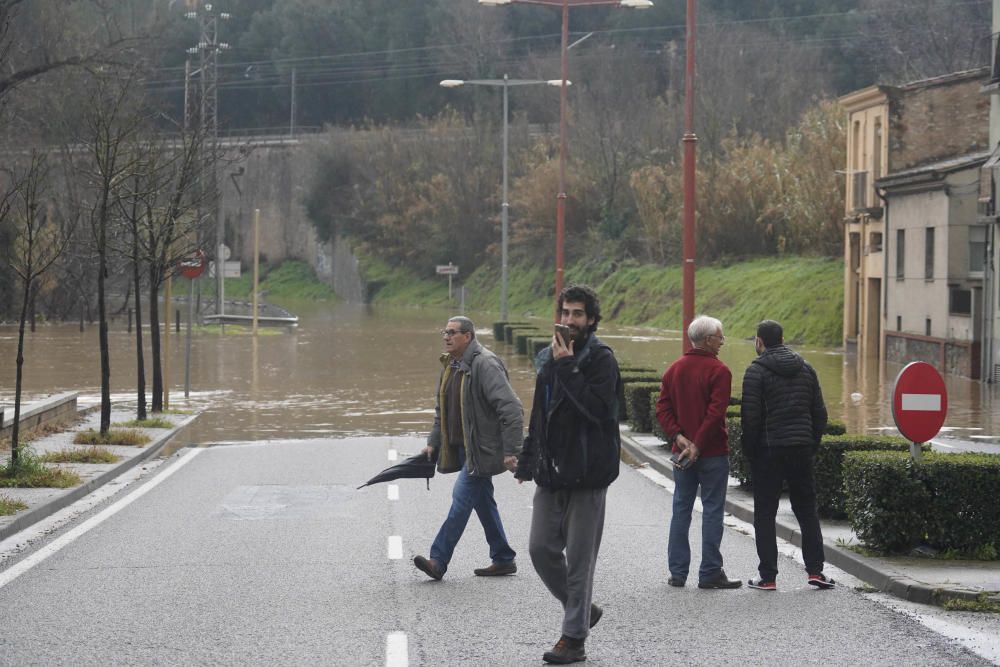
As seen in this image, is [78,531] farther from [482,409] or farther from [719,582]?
[719,582]

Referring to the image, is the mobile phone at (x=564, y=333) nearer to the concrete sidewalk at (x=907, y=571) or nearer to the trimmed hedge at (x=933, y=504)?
the concrete sidewalk at (x=907, y=571)

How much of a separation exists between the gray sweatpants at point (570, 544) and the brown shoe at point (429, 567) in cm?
213

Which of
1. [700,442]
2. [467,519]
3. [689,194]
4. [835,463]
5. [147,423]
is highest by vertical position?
[689,194]

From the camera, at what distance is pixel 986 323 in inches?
1371

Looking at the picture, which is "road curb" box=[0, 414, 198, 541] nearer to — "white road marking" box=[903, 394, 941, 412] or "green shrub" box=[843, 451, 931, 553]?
"green shrub" box=[843, 451, 931, 553]

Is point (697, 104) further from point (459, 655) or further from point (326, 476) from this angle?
point (459, 655)

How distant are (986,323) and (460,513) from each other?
26.6m

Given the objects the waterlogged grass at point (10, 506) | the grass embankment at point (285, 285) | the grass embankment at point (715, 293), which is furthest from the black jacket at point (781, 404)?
the grass embankment at point (285, 285)

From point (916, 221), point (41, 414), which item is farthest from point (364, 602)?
point (916, 221)

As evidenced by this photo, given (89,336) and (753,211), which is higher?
(753,211)

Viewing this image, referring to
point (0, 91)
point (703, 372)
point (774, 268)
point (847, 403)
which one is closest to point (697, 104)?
point (774, 268)

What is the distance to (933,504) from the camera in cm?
1070

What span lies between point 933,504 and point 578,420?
11.9 ft

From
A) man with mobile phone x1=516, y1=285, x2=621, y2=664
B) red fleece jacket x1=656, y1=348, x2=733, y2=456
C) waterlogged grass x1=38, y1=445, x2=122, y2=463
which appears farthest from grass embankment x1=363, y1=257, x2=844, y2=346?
man with mobile phone x1=516, y1=285, x2=621, y2=664
